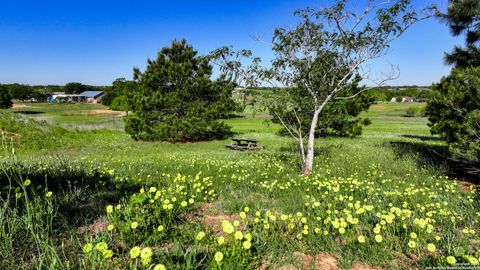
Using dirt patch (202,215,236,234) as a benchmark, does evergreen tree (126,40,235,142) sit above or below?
above

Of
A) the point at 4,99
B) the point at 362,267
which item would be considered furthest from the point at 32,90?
the point at 362,267

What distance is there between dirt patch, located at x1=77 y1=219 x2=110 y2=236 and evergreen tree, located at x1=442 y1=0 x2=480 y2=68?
38.9 ft

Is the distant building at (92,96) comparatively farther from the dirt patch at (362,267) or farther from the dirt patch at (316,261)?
the dirt patch at (362,267)

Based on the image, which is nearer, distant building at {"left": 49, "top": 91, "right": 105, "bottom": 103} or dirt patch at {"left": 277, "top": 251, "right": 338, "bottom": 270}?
dirt patch at {"left": 277, "top": 251, "right": 338, "bottom": 270}

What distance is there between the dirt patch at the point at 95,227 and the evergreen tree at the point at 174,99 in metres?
16.0

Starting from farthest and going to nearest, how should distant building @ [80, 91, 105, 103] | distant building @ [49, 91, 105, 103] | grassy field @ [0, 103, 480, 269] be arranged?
distant building @ [49, 91, 105, 103]
distant building @ [80, 91, 105, 103]
grassy field @ [0, 103, 480, 269]

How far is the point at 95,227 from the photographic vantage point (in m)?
3.88

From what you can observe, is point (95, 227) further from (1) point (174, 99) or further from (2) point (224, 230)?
(1) point (174, 99)

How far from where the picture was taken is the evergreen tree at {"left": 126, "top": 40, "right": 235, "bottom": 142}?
1989 centimetres

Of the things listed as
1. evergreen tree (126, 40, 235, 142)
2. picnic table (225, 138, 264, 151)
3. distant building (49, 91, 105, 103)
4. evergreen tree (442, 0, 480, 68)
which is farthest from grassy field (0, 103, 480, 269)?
distant building (49, 91, 105, 103)

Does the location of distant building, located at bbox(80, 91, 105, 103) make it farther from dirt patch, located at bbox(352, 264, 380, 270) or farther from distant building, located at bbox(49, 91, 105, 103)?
dirt patch, located at bbox(352, 264, 380, 270)

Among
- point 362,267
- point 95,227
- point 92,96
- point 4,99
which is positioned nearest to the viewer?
point 362,267

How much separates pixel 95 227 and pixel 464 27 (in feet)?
42.7

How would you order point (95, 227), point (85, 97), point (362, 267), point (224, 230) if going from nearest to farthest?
point (224, 230)
point (362, 267)
point (95, 227)
point (85, 97)
